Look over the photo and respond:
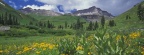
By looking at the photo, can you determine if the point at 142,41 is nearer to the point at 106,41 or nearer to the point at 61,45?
the point at 61,45

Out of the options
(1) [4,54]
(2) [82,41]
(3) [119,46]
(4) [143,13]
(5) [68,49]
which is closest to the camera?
(3) [119,46]

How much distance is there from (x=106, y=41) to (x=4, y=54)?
9511mm

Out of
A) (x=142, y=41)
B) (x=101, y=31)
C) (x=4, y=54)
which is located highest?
(x=101, y=31)

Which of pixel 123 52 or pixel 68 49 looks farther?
pixel 68 49

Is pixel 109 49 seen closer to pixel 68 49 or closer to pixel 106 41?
pixel 106 41

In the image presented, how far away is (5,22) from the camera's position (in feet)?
556

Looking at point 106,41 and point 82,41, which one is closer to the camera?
point 106,41

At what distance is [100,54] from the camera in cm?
500

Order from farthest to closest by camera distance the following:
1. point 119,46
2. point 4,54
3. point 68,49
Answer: point 4,54, point 68,49, point 119,46

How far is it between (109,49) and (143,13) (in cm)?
16155

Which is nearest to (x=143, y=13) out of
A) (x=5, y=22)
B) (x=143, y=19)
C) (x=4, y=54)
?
(x=143, y=19)

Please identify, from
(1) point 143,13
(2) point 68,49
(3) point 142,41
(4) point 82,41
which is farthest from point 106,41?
(1) point 143,13

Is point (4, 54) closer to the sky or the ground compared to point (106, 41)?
closer to the ground

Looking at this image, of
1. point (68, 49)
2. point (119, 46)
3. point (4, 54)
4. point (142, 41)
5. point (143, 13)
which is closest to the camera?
point (119, 46)
